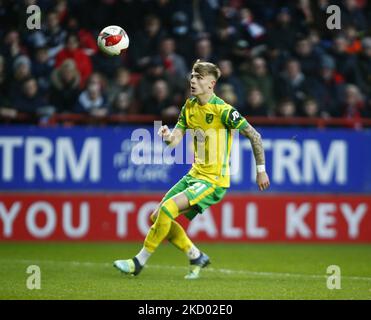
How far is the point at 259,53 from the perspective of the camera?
54.9 feet

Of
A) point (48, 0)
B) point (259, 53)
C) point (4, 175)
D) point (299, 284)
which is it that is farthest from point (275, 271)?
point (48, 0)

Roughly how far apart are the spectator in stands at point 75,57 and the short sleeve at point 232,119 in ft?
20.0

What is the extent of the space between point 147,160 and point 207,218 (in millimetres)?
1346

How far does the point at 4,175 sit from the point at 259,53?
510 cm

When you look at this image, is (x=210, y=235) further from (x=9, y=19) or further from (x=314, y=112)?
(x=9, y=19)

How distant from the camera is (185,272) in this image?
11008 mm

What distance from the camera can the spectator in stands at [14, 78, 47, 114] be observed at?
49.6 feet

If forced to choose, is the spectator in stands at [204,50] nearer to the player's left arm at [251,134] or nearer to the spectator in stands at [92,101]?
the spectator in stands at [92,101]

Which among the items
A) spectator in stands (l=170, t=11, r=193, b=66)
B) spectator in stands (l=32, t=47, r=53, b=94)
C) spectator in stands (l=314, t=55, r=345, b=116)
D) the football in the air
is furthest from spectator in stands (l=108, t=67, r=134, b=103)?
the football in the air

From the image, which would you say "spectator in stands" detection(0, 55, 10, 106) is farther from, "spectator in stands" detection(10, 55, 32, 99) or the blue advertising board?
the blue advertising board

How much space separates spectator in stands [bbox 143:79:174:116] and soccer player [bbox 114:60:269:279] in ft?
16.3

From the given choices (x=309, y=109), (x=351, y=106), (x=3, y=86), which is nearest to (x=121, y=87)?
(x=3, y=86)

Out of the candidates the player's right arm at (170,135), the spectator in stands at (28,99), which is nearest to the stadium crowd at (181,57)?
the spectator in stands at (28,99)

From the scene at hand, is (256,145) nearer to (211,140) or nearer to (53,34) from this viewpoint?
(211,140)
